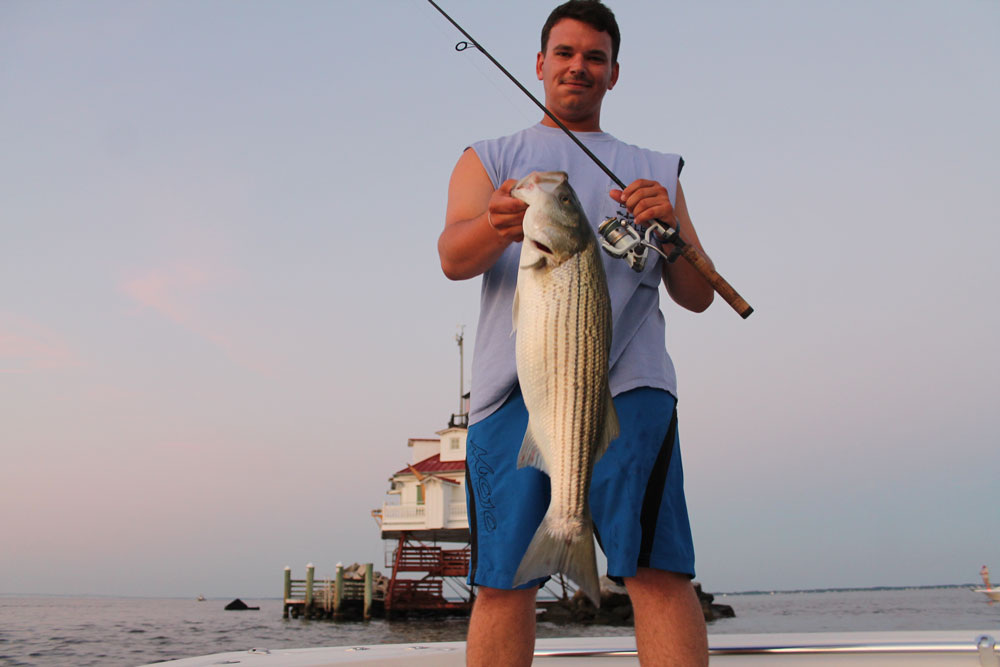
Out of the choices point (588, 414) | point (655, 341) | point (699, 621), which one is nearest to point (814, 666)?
point (699, 621)

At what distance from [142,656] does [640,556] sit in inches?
1044

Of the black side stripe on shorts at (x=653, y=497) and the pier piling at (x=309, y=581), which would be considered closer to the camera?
the black side stripe on shorts at (x=653, y=497)

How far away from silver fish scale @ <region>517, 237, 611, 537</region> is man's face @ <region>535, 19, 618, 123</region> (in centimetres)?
107

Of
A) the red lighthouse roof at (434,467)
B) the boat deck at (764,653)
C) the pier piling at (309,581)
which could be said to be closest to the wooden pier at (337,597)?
the pier piling at (309,581)

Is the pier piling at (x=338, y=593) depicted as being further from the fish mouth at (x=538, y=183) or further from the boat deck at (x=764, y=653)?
the fish mouth at (x=538, y=183)

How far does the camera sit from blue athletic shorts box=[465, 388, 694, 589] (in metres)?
2.46

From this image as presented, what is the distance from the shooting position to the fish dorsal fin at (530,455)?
7.68 ft

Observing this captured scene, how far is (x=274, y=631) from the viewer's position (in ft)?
116

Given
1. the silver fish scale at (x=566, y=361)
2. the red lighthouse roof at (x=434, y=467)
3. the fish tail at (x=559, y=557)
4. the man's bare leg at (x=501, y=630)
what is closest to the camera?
the fish tail at (x=559, y=557)

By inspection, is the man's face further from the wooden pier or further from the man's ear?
the wooden pier

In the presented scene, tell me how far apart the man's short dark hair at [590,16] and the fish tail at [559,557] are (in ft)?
Answer: 6.89

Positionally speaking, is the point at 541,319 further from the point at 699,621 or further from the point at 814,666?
the point at 814,666

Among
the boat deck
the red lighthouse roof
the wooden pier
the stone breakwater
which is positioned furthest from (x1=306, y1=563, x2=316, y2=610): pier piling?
the boat deck

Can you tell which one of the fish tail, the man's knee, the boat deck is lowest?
the boat deck
